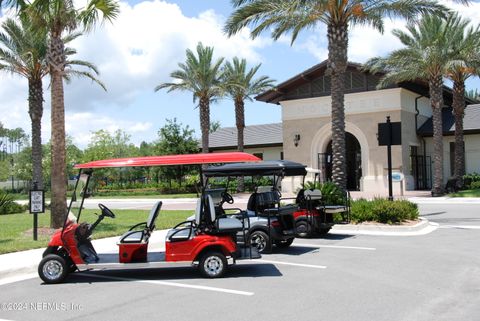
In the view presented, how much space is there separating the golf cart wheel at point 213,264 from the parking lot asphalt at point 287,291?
14 centimetres

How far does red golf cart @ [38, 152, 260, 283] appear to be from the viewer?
27.3 feet

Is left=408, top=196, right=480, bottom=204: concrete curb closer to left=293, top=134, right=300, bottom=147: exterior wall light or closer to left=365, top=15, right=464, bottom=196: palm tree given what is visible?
left=365, top=15, right=464, bottom=196: palm tree

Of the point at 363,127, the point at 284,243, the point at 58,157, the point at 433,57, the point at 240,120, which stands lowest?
the point at 284,243

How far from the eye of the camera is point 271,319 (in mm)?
5988

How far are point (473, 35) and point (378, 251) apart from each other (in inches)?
835

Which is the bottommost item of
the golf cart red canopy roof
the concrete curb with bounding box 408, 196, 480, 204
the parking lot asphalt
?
the parking lot asphalt

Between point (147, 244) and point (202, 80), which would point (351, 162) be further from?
point (147, 244)

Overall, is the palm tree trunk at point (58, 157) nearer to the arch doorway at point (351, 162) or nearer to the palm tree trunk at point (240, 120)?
the arch doorway at point (351, 162)

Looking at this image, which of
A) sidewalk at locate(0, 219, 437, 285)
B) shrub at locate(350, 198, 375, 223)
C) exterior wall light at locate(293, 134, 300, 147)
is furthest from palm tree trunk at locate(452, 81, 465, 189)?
shrub at locate(350, 198, 375, 223)

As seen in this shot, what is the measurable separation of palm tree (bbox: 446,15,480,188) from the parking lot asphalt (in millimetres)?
19485

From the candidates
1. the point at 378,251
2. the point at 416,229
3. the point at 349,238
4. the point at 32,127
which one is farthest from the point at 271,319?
the point at 32,127

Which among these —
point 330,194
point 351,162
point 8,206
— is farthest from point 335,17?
point 351,162

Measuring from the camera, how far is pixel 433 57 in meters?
27.1

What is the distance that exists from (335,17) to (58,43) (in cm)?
950
